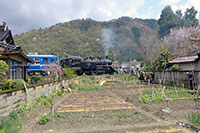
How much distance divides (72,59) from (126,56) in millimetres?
55537

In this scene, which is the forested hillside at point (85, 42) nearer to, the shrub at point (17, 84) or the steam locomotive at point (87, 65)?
the steam locomotive at point (87, 65)

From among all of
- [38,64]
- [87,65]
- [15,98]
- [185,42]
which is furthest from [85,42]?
[15,98]

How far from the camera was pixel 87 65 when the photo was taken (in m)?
32.1

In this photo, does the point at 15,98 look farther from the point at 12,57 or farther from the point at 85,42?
the point at 85,42

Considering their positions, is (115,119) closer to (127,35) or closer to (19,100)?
(19,100)

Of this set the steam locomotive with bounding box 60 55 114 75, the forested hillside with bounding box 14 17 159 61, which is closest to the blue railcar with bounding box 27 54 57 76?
the steam locomotive with bounding box 60 55 114 75

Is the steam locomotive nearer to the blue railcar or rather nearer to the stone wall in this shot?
the blue railcar

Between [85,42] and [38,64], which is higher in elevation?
[85,42]

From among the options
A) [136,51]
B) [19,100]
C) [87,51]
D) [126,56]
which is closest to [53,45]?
[87,51]

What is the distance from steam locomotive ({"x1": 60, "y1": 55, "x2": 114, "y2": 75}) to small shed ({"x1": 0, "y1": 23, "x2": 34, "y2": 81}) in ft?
42.5

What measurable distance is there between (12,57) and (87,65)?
2049cm

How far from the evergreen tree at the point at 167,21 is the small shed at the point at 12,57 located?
195ft

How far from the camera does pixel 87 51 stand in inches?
3046

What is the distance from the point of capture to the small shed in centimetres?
1162
